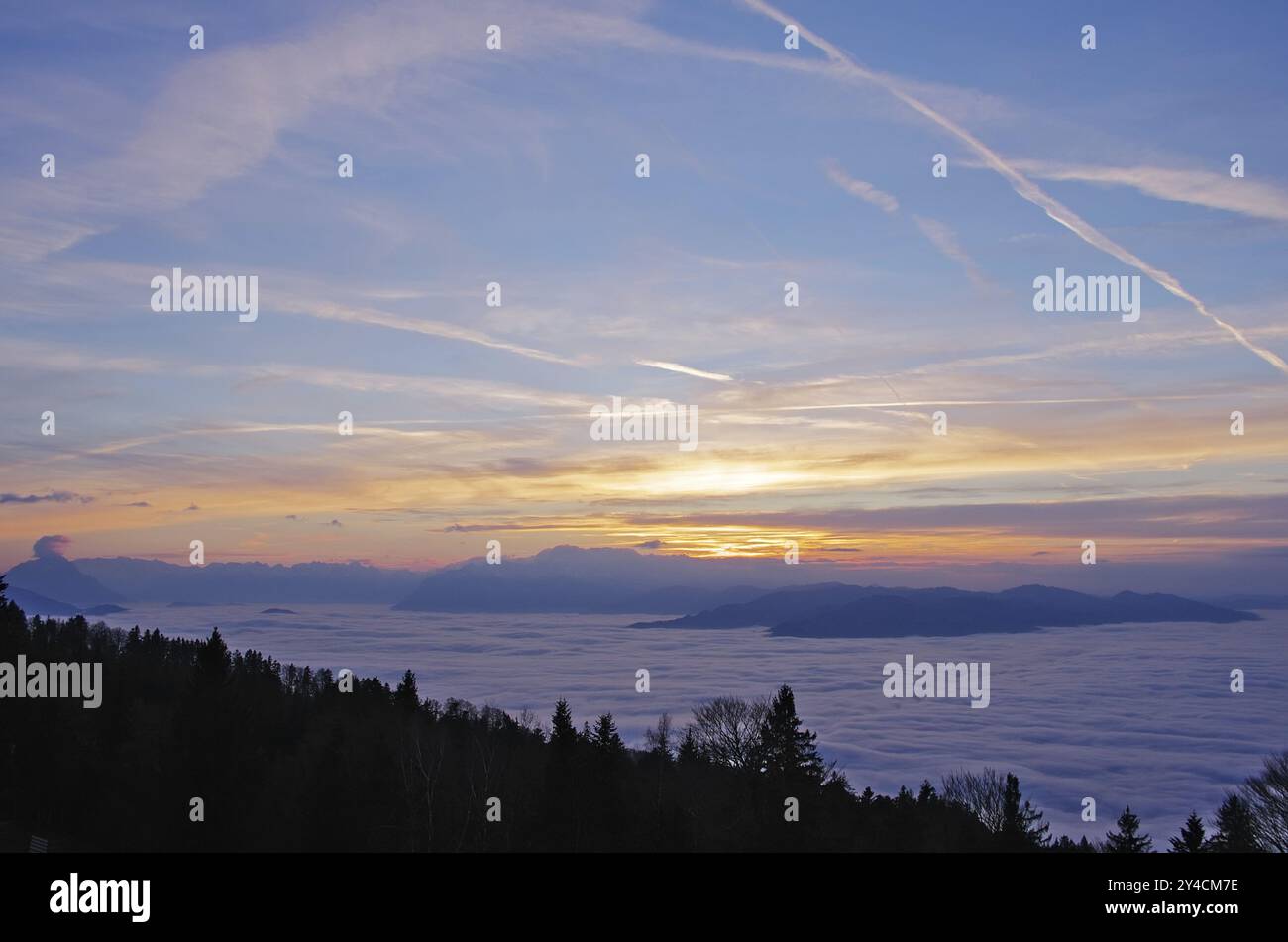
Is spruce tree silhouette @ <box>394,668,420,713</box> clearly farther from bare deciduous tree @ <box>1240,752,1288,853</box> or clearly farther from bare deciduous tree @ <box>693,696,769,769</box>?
bare deciduous tree @ <box>1240,752,1288,853</box>

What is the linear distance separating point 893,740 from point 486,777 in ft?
479

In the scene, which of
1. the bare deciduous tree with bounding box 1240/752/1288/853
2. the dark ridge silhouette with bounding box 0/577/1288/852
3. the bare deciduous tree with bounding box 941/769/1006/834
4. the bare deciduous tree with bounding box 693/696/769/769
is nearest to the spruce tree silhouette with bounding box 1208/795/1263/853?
the dark ridge silhouette with bounding box 0/577/1288/852

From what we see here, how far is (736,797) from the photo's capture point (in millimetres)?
47844

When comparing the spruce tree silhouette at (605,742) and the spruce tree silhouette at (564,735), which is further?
the spruce tree silhouette at (605,742)

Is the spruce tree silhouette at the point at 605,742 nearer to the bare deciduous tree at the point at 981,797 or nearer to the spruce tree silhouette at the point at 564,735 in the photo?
the spruce tree silhouette at the point at 564,735

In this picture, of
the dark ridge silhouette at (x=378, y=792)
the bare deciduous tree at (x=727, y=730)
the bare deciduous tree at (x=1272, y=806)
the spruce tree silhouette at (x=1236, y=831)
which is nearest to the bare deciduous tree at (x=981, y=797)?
the dark ridge silhouette at (x=378, y=792)

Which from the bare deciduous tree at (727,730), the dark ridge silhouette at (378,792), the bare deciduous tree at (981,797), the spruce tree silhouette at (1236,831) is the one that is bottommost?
the bare deciduous tree at (981,797)

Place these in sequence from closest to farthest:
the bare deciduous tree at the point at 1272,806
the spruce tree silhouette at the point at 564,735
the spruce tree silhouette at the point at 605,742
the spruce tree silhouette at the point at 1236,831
→ the spruce tree silhouette at the point at 564,735 → the spruce tree silhouette at the point at 605,742 → the spruce tree silhouette at the point at 1236,831 → the bare deciduous tree at the point at 1272,806

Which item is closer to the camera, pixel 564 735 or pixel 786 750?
pixel 564 735

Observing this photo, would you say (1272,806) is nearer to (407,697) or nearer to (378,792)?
(378,792)

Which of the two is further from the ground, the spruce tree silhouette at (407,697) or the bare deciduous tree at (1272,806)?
the spruce tree silhouette at (407,697)

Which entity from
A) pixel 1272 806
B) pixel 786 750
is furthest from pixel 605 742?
pixel 1272 806
